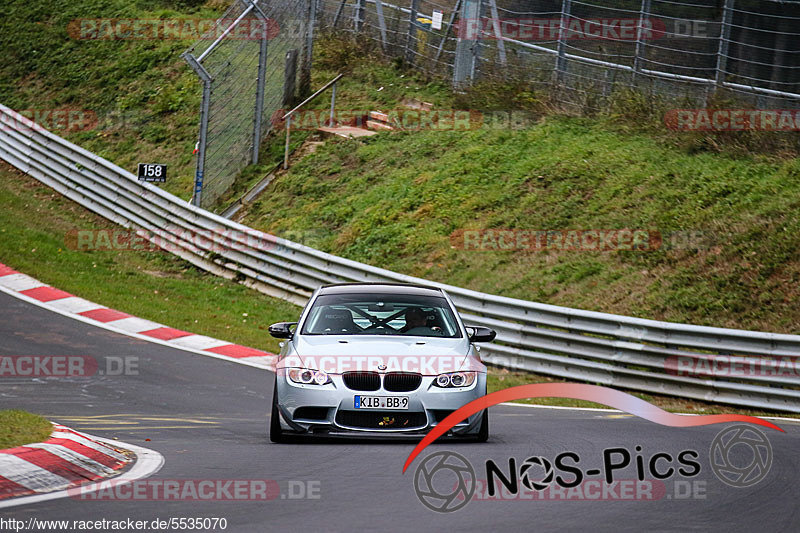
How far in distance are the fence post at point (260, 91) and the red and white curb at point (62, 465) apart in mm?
17764

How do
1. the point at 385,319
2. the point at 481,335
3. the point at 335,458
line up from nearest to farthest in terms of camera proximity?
the point at 335,458
the point at 481,335
the point at 385,319

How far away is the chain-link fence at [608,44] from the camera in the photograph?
1973 cm

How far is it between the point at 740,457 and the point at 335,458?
3.39 metres

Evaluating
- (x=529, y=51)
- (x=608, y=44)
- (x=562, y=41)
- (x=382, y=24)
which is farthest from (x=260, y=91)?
(x=608, y=44)

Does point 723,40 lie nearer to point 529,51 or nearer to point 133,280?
point 529,51

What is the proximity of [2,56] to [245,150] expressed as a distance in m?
13.3

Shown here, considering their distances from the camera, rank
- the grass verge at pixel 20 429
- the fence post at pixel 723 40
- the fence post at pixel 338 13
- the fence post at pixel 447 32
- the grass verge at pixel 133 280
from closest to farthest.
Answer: the grass verge at pixel 20 429
the grass verge at pixel 133 280
the fence post at pixel 723 40
the fence post at pixel 447 32
the fence post at pixel 338 13

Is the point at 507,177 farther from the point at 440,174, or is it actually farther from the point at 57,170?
the point at 57,170

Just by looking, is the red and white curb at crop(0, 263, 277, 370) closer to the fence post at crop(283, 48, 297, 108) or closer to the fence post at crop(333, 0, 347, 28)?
the fence post at crop(283, 48, 297, 108)

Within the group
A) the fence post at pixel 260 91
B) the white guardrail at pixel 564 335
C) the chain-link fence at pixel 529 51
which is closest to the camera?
the white guardrail at pixel 564 335

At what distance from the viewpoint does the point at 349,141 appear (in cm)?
2558

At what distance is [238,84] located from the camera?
24609mm

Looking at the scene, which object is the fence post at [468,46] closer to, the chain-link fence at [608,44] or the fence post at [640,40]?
the chain-link fence at [608,44]

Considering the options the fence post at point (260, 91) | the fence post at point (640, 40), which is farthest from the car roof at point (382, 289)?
the fence post at point (260, 91)
